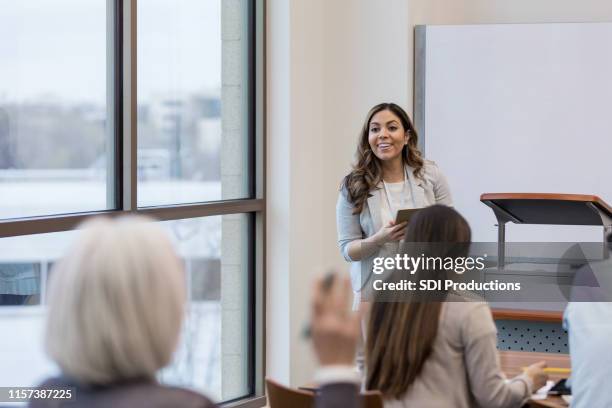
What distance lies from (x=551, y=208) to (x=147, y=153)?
2066mm

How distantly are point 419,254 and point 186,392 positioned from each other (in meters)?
1.21

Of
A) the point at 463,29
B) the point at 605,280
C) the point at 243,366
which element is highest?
the point at 463,29

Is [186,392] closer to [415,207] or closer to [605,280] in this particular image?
[605,280]

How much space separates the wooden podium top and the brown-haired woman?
46.1 inches

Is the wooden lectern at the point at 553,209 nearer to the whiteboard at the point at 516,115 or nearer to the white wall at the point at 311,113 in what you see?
the whiteboard at the point at 516,115

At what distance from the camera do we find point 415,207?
4016 mm

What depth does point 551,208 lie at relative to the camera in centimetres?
373

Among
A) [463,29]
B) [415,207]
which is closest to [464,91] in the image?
[463,29]

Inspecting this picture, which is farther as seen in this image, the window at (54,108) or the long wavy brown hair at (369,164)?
the long wavy brown hair at (369,164)

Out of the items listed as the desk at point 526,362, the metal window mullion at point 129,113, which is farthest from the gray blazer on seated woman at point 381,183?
the metal window mullion at point 129,113

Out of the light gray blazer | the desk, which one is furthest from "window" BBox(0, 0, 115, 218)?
the desk

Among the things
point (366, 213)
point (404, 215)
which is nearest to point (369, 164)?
point (366, 213)

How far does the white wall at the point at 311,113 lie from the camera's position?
17.7 ft

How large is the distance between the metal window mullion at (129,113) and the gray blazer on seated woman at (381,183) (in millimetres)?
1087
